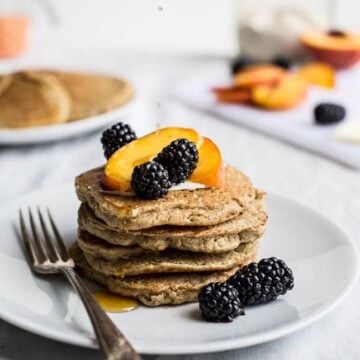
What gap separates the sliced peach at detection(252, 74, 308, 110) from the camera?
10.5 feet

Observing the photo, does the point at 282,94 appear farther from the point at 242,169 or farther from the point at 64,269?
the point at 64,269

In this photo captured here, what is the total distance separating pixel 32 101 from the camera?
2.82m

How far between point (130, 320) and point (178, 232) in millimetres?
215

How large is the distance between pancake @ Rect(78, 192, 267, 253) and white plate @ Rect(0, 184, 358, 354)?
5.5 inches

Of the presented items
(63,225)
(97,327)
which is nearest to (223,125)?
(63,225)

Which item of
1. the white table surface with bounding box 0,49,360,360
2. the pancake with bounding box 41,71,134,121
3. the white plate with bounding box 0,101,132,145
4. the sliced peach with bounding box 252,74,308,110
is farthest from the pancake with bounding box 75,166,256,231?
the sliced peach with bounding box 252,74,308,110

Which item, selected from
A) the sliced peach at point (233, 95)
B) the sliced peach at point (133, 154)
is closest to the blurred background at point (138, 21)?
the sliced peach at point (233, 95)

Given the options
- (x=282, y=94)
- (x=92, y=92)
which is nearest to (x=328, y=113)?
(x=282, y=94)

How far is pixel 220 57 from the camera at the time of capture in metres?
4.17

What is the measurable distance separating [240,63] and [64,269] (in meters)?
2.42

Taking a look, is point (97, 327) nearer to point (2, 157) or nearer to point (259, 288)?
point (259, 288)

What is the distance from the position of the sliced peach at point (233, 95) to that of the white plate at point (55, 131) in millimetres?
676

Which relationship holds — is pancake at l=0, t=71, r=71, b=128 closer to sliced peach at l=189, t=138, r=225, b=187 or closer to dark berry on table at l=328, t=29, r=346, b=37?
sliced peach at l=189, t=138, r=225, b=187

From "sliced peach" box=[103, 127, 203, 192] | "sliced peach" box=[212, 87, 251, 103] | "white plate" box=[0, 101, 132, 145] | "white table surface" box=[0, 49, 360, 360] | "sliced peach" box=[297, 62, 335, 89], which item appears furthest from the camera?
"sliced peach" box=[297, 62, 335, 89]
